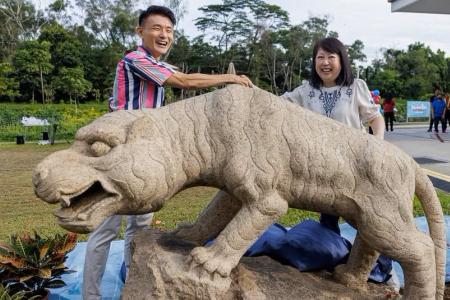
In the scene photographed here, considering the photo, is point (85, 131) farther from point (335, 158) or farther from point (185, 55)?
point (185, 55)

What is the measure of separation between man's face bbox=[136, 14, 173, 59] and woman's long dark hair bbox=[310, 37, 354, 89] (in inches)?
35.7

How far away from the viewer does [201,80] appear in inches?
89.0

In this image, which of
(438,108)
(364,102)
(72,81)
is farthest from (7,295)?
(72,81)

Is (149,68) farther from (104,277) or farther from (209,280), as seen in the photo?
(104,277)

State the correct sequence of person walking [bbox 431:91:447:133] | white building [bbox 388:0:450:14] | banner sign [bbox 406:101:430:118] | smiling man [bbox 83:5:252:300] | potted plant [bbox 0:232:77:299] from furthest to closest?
1. banner sign [bbox 406:101:430:118]
2. person walking [bbox 431:91:447:133]
3. white building [bbox 388:0:450:14]
4. potted plant [bbox 0:232:77:299]
5. smiling man [bbox 83:5:252:300]

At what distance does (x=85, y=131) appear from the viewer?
1.93 m

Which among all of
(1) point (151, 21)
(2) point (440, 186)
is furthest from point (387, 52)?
(1) point (151, 21)

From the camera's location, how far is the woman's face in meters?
2.62

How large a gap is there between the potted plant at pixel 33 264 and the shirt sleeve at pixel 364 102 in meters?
2.24

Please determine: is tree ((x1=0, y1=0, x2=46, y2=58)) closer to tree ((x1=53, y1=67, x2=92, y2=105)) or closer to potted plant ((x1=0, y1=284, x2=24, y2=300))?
tree ((x1=53, y1=67, x2=92, y2=105))

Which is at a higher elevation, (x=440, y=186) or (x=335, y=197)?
(x=335, y=197)

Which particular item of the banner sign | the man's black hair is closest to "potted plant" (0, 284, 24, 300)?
the man's black hair

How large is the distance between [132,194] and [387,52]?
1948 inches

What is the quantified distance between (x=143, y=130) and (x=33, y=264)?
5.64ft
